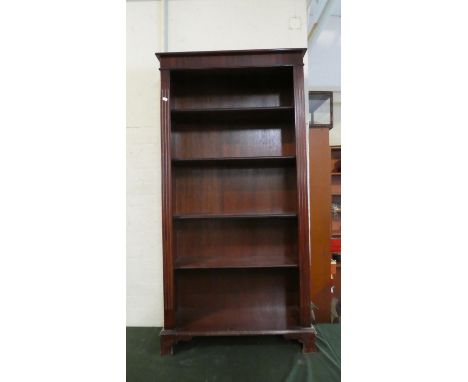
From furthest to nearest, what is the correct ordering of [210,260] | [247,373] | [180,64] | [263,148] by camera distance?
1. [263,148]
2. [210,260]
3. [180,64]
4. [247,373]

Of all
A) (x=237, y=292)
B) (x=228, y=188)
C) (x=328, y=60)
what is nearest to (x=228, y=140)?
(x=228, y=188)

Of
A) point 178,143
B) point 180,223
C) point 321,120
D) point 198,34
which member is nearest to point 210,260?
point 180,223

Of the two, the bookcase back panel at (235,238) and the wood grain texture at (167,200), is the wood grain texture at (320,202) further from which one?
the wood grain texture at (167,200)

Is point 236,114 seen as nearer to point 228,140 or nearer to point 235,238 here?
point 228,140

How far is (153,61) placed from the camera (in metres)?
1.68

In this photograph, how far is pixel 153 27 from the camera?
1.68m

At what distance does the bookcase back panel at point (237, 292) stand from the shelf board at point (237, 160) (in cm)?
70

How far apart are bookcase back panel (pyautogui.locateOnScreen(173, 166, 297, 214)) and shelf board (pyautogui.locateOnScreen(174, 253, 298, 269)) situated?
0.99 ft

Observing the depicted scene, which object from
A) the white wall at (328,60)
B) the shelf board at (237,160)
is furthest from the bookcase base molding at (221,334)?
the white wall at (328,60)

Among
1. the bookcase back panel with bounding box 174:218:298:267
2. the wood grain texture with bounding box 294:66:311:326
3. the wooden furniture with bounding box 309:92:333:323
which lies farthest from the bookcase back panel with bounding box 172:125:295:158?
the bookcase back panel with bounding box 174:218:298:267
